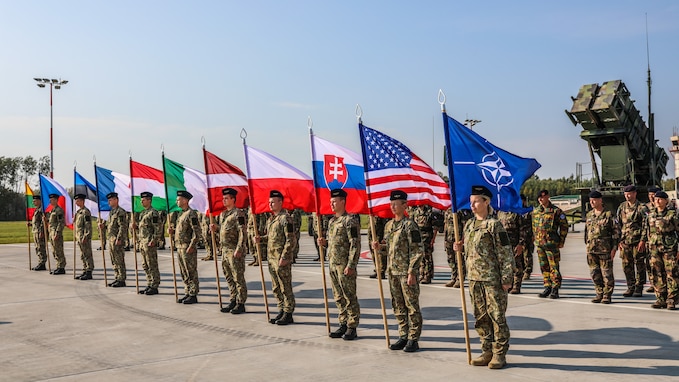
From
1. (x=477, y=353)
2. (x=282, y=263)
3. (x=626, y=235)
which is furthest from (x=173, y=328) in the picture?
(x=626, y=235)

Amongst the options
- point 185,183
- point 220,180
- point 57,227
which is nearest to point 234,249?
point 220,180

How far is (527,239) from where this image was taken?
12.4 metres

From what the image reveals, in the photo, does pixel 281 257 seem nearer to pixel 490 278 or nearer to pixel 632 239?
pixel 490 278

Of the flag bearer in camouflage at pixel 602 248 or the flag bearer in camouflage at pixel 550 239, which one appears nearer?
the flag bearer in camouflage at pixel 602 248

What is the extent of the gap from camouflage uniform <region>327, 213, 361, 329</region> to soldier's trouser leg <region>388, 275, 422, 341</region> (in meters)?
0.73

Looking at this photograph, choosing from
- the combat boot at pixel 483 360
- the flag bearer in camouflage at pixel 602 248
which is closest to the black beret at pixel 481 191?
the combat boot at pixel 483 360

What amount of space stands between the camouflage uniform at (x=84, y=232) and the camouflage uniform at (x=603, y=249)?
451 inches

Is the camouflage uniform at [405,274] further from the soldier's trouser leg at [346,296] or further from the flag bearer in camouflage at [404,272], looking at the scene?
the soldier's trouser leg at [346,296]

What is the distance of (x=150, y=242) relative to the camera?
42.0ft

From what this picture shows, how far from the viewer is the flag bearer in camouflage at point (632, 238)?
1092 cm

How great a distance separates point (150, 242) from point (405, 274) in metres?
7.14

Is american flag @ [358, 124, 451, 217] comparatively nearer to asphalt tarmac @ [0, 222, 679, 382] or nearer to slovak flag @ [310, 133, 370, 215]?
slovak flag @ [310, 133, 370, 215]

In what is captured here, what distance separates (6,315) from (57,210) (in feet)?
20.7

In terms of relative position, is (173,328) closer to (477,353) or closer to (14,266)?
(477,353)
